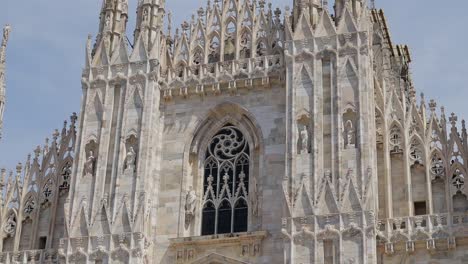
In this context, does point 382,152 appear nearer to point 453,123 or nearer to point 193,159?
point 453,123

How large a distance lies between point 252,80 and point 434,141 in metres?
4.79

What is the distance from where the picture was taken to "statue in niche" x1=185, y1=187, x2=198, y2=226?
23125 mm

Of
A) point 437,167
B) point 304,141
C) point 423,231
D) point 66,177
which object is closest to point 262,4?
point 304,141

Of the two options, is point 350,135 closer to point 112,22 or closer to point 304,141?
point 304,141

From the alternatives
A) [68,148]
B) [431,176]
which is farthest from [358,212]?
[68,148]

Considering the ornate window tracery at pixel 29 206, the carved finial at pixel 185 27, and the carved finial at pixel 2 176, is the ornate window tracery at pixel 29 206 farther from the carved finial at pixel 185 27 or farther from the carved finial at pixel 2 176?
the carved finial at pixel 185 27

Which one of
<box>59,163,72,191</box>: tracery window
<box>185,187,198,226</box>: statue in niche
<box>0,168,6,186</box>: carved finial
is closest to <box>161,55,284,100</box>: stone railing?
<box>185,187,198,226</box>: statue in niche

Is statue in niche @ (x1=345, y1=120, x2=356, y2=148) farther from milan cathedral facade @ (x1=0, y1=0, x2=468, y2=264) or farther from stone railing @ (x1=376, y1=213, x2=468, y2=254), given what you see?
stone railing @ (x1=376, y1=213, x2=468, y2=254)

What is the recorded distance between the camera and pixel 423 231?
21.1m

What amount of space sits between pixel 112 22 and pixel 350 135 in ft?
25.2

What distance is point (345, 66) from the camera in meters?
23.0

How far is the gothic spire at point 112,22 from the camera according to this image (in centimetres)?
2553

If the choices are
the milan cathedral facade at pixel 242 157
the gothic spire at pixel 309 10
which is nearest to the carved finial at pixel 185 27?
the milan cathedral facade at pixel 242 157

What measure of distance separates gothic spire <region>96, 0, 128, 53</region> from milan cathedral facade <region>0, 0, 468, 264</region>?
2.0 inches
